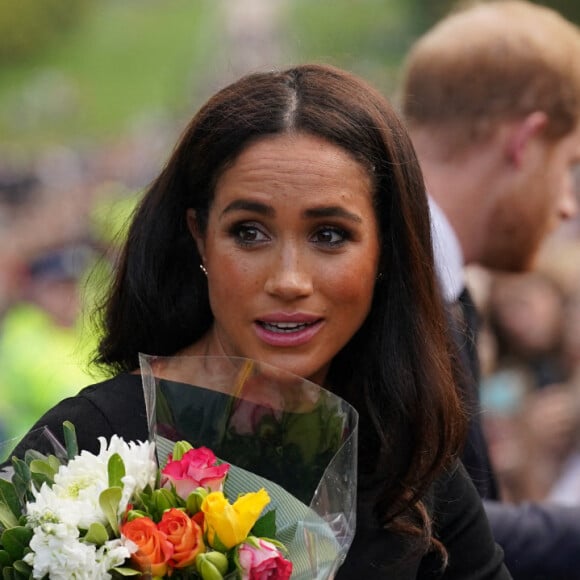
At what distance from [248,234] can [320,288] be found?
0.16m

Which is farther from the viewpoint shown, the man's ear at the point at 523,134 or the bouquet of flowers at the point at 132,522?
the man's ear at the point at 523,134

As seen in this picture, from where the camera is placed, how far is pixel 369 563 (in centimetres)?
250

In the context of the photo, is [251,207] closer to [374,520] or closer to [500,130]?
[374,520]

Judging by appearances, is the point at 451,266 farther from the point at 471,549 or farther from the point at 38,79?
the point at 38,79

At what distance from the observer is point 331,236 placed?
7.94 feet

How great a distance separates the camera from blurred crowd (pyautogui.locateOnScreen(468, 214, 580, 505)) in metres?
5.90

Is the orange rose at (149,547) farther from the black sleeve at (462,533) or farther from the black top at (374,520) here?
the black sleeve at (462,533)

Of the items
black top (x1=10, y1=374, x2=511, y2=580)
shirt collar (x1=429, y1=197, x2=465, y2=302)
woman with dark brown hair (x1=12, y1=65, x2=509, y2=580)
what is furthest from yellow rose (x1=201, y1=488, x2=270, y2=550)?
shirt collar (x1=429, y1=197, x2=465, y2=302)

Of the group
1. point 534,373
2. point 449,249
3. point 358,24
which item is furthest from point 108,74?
point 449,249

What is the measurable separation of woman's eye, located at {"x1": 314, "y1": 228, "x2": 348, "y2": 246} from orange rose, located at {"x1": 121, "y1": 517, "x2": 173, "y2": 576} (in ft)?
2.37

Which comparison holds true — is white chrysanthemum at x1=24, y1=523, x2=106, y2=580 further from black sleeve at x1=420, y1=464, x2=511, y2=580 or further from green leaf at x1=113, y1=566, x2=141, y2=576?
black sleeve at x1=420, y1=464, x2=511, y2=580

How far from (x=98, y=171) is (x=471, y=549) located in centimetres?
555

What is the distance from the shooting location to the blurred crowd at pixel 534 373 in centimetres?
590

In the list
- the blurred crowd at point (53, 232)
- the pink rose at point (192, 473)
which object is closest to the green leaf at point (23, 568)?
the pink rose at point (192, 473)
